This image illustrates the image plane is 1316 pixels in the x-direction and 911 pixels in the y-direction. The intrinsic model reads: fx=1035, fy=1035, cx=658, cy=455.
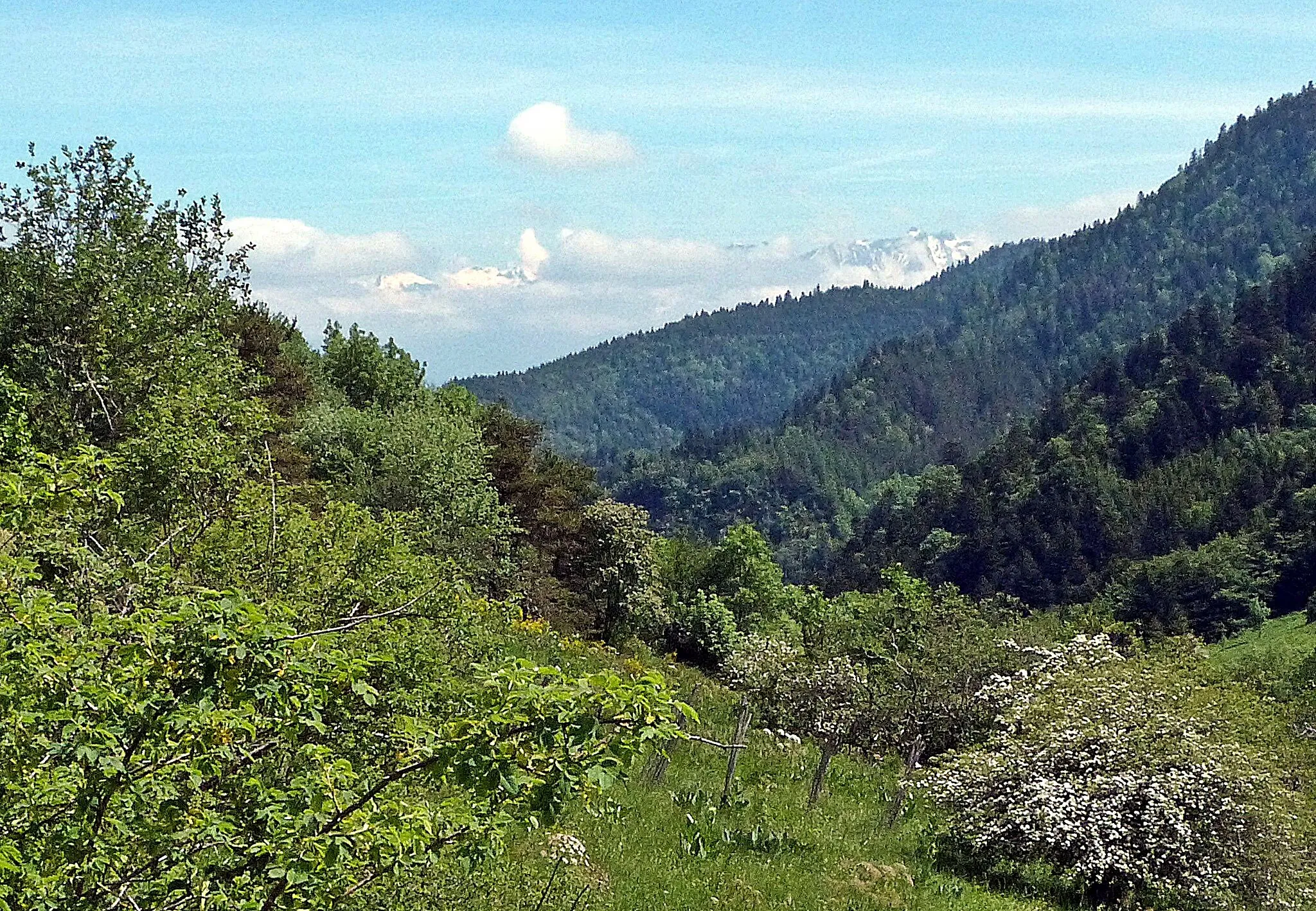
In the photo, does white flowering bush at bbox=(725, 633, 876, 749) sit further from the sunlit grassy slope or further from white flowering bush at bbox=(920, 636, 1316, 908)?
the sunlit grassy slope

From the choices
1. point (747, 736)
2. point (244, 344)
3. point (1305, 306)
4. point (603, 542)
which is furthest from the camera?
point (1305, 306)

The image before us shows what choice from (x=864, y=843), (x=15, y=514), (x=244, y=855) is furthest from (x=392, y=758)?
(x=864, y=843)

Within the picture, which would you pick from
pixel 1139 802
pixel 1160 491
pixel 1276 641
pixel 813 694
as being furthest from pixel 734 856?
pixel 1160 491

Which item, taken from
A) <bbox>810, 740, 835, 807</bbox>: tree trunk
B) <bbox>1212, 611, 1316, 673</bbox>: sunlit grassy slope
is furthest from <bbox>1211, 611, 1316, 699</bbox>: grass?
<bbox>810, 740, 835, 807</bbox>: tree trunk

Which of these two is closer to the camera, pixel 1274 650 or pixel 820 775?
pixel 820 775

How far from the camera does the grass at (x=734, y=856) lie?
1134cm

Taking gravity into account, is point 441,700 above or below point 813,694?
above

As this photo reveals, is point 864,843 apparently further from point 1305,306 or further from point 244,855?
point 1305,306

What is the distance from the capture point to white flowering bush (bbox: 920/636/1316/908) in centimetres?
1603

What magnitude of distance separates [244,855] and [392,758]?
864 millimetres

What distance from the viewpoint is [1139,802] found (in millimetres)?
16250

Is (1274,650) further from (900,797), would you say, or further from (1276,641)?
(900,797)

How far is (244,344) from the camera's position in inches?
1581

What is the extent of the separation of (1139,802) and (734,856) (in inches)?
279
